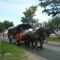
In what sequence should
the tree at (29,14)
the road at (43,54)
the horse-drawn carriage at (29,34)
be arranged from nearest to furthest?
the road at (43,54), the horse-drawn carriage at (29,34), the tree at (29,14)

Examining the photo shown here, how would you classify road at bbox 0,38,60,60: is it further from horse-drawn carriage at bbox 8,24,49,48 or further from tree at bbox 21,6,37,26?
tree at bbox 21,6,37,26

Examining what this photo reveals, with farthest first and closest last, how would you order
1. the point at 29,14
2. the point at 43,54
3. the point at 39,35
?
the point at 29,14, the point at 39,35, the point at 43,54

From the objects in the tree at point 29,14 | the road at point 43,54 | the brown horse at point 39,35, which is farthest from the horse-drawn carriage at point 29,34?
the tree at point 29,14

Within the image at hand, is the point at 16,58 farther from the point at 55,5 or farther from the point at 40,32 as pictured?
the point at 55,5

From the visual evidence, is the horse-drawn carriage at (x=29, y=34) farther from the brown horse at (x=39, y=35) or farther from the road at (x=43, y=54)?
the road at (x=43, y=54)

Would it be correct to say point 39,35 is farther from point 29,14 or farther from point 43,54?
point 29,14

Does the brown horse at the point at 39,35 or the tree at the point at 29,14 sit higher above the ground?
the tree at the point at 29,14

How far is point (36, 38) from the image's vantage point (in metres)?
22.4

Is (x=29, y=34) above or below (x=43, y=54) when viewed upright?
above

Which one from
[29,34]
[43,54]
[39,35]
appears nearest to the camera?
[43,54]

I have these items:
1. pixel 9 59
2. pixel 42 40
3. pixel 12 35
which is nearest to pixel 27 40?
pixel 42 40

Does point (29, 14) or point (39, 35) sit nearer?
point (39, 35)

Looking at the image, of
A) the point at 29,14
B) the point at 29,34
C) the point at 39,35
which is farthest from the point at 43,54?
the point at 29,14

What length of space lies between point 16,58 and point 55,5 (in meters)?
20.6
